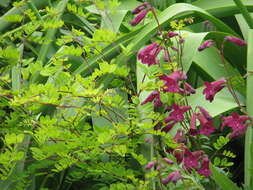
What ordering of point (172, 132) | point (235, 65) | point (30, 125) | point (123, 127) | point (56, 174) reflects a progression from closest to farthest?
point (123, 127) → point (30, 125) → point (172, 132) → point (56, 174) → point (235, 65)

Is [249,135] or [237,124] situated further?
[249,135]

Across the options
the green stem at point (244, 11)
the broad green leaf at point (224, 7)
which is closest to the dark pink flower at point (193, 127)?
the green stem at point (244, 11)

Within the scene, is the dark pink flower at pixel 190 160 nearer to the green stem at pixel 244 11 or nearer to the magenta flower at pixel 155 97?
the magenta flower at pixel 155 97

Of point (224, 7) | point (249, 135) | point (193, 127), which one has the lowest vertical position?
point (249, 135)

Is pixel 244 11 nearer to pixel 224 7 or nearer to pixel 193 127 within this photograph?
pixel 224 7

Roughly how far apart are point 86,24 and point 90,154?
3.25 feet

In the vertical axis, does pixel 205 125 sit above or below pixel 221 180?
above

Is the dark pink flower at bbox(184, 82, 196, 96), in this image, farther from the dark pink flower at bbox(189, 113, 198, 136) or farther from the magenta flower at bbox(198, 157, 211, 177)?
the magenta flower at bbox(198, 157, 211, 177)

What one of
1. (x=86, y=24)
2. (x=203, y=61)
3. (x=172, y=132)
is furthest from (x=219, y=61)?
(x=86, y=24)

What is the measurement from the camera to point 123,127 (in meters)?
1.79

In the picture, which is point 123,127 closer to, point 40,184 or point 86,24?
point 40,184

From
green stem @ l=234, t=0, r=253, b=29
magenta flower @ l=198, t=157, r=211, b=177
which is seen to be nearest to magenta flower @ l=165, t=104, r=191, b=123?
magenta flower @ l=198, t=157, r=211, b=177

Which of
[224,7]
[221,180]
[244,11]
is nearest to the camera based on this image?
[221,180]

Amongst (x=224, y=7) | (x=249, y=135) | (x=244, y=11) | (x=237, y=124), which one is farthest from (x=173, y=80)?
(x=224, y=7)
